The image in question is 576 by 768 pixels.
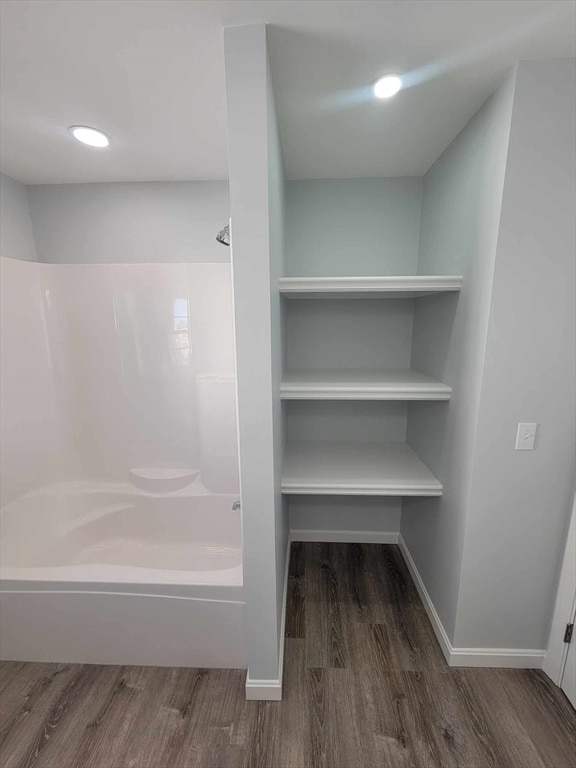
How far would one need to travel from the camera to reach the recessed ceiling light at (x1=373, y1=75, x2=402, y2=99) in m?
1.10

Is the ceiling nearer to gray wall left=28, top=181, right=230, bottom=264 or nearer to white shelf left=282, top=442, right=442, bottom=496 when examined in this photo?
gray wall left=28, top=181, right=230, bottom=264

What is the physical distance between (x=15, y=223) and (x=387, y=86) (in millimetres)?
2132

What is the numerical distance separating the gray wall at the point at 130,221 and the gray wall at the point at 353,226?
46 cm

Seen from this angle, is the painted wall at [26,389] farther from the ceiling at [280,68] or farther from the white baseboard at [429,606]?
the white baseboard at [429,606]

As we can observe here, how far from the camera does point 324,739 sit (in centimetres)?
118

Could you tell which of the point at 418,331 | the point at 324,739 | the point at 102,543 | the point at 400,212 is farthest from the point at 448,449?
the point at 102,543

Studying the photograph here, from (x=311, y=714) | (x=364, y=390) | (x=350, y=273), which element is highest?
(x=350, y=273)

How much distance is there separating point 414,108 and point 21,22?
130 centimetres

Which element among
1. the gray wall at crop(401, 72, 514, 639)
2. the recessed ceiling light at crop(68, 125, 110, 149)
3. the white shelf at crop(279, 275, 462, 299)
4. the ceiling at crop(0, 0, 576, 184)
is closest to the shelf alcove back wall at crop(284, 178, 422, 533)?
the gray wall at crop(401, 72, 514, 639)

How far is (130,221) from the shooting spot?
1.99 m

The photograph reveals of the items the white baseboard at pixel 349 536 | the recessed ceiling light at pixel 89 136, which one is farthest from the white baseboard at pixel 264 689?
the recessed ceiling light at pixel 89 136

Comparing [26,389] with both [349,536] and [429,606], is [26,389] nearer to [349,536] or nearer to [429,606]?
[349,536]

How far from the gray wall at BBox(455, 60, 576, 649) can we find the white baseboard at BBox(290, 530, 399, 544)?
823mm

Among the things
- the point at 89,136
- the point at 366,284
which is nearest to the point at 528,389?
the point at 366,284
